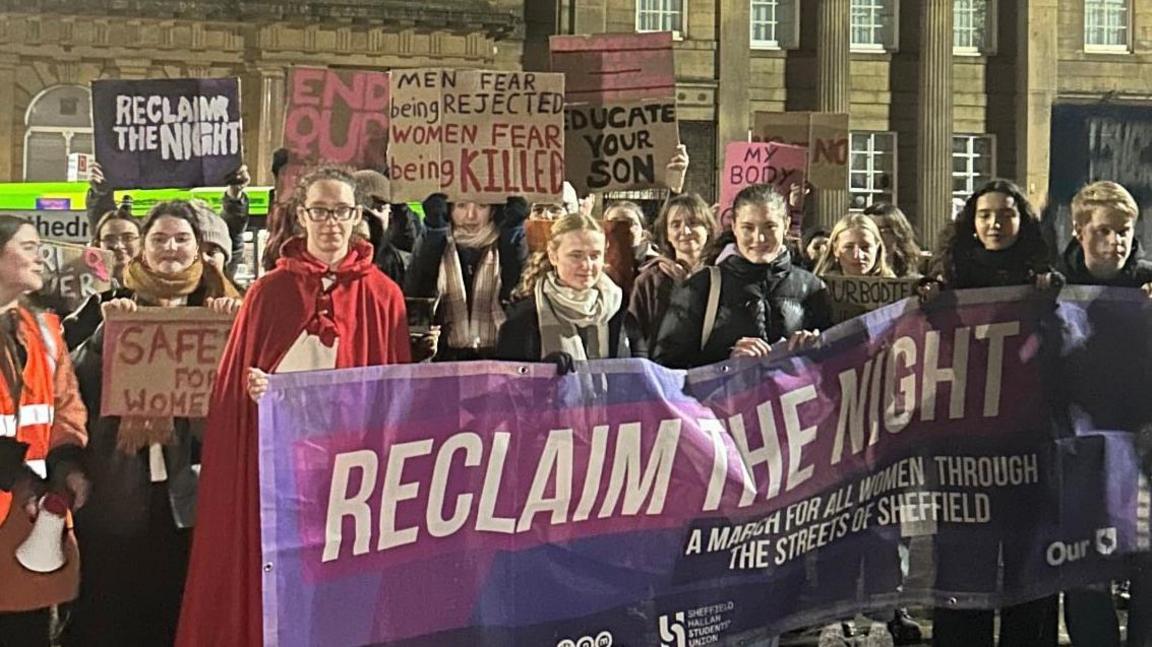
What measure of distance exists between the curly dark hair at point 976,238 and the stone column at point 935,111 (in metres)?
24.3

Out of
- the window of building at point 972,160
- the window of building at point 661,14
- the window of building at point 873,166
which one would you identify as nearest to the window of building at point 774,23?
the window of building at point 661,14

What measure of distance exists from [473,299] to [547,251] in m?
1.17

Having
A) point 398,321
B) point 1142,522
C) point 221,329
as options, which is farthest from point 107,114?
point 1142,522

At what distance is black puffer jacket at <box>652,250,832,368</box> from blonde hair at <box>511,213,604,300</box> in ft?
1.70

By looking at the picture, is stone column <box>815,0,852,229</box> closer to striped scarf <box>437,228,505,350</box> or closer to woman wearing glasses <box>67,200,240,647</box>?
striped scarf <box>437,228,505,350</box>

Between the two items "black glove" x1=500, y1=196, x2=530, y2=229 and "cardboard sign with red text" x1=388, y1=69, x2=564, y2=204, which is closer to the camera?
"cardboard sign with red text" x1=388, y1=69, x2=564, y2=204

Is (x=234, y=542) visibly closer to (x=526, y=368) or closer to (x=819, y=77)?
(x=526, y=368)

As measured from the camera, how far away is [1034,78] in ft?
102

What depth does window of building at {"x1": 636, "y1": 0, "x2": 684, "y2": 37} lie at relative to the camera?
2995 centimetres

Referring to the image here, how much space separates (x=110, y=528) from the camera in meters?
5.99

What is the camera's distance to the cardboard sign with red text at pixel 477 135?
6.62m

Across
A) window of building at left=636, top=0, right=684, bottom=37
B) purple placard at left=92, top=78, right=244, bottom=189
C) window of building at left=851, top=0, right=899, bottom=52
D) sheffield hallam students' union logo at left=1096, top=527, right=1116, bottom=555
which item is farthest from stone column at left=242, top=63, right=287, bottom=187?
sheffield hallam students' union logo at left=1096, top=527, right=1116, bottom=555

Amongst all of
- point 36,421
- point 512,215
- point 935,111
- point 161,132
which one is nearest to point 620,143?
point 512,215

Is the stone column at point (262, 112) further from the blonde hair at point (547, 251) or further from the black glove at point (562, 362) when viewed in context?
the black glove at point (562, 362)
